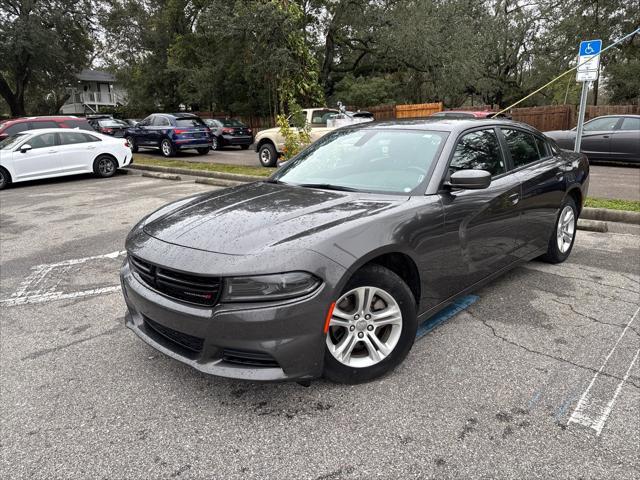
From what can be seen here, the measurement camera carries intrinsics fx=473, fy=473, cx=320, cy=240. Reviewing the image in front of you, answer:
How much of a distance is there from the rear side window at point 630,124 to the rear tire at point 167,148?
14.5 meters

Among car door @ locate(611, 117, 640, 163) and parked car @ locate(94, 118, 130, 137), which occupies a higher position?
parked car @ locate(94, 118, 130, 137)

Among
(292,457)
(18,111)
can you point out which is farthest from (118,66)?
(292,457)

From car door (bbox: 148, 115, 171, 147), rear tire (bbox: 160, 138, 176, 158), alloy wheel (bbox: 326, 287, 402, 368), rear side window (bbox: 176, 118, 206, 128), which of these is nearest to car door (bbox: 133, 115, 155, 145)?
car door (bbox: 148, 115, 171, 147)

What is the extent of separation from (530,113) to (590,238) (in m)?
16.8

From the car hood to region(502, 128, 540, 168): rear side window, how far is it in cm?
163

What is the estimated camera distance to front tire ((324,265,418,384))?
268 centimetres

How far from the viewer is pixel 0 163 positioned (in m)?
12.0

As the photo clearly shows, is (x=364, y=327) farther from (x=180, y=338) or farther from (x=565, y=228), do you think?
(x=565, y=228)

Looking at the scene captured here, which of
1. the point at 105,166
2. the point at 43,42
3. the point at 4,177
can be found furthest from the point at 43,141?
the point at 43,42

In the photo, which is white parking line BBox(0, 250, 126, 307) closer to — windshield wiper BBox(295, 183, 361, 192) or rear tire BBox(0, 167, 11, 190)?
windshield wiper BBox(295, 183, 361, 192)

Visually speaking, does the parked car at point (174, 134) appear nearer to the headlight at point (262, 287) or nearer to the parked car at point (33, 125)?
the parked car at point (33, 125)

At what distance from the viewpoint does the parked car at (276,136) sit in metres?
13.8

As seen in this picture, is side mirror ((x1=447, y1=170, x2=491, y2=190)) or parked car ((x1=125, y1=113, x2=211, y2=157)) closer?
side mirror ((x1=447, y1=170, x2=491, y2=190))

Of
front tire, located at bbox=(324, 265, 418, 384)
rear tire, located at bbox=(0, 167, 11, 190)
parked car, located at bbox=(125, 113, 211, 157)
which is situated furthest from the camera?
parked car, located at bbox=(125, 113, 211, 157)
